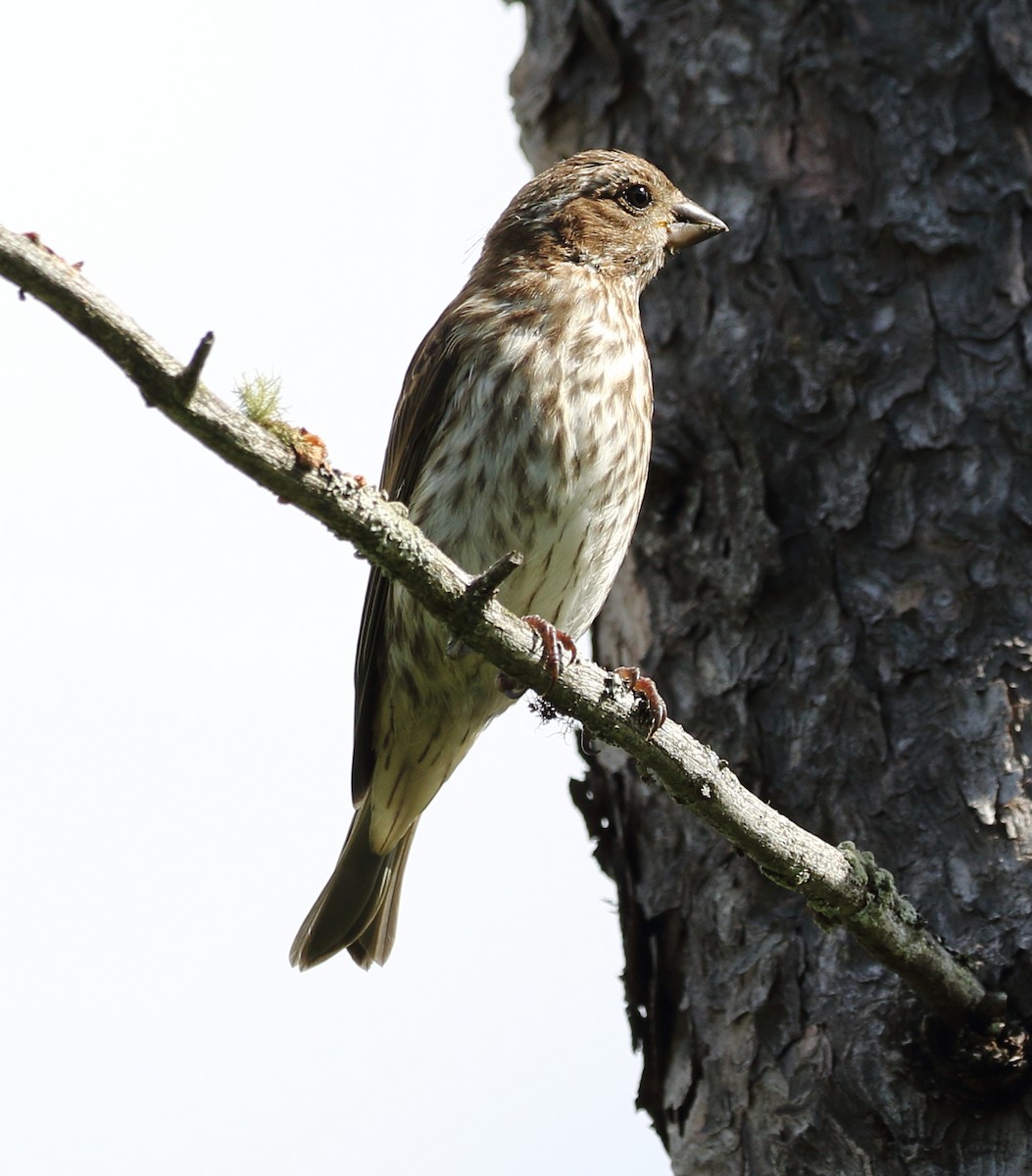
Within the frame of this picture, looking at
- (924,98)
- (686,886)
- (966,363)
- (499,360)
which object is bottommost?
(686,886)

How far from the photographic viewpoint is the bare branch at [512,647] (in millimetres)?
2113

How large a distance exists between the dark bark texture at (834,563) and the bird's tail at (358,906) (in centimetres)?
82

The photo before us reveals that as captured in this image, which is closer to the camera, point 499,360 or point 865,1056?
point 865,1056

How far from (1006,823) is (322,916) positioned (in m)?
2.17

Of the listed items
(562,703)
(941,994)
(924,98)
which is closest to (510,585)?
(562,703)

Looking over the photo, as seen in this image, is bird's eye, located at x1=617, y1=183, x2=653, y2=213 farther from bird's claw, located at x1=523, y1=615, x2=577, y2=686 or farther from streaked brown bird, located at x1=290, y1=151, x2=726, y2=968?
bird's claw, located at x1=523, y1=615, x2=577, y2=686

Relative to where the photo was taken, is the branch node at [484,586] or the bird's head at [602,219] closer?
the branch node at [484,586]

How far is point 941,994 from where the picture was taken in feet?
10.6

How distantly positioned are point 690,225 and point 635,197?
0.91 feet

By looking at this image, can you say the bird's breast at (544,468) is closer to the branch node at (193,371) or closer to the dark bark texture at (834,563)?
the dark bark texture at (834,563)

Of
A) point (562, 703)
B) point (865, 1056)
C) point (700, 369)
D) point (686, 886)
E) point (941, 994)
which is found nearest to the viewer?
point (562, 703)

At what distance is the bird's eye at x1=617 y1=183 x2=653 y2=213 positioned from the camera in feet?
15.8

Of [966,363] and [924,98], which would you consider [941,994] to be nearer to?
[966,363]

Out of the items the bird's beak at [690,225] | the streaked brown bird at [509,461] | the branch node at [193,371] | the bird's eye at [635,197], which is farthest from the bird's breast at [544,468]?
the branch node at [193,371]
